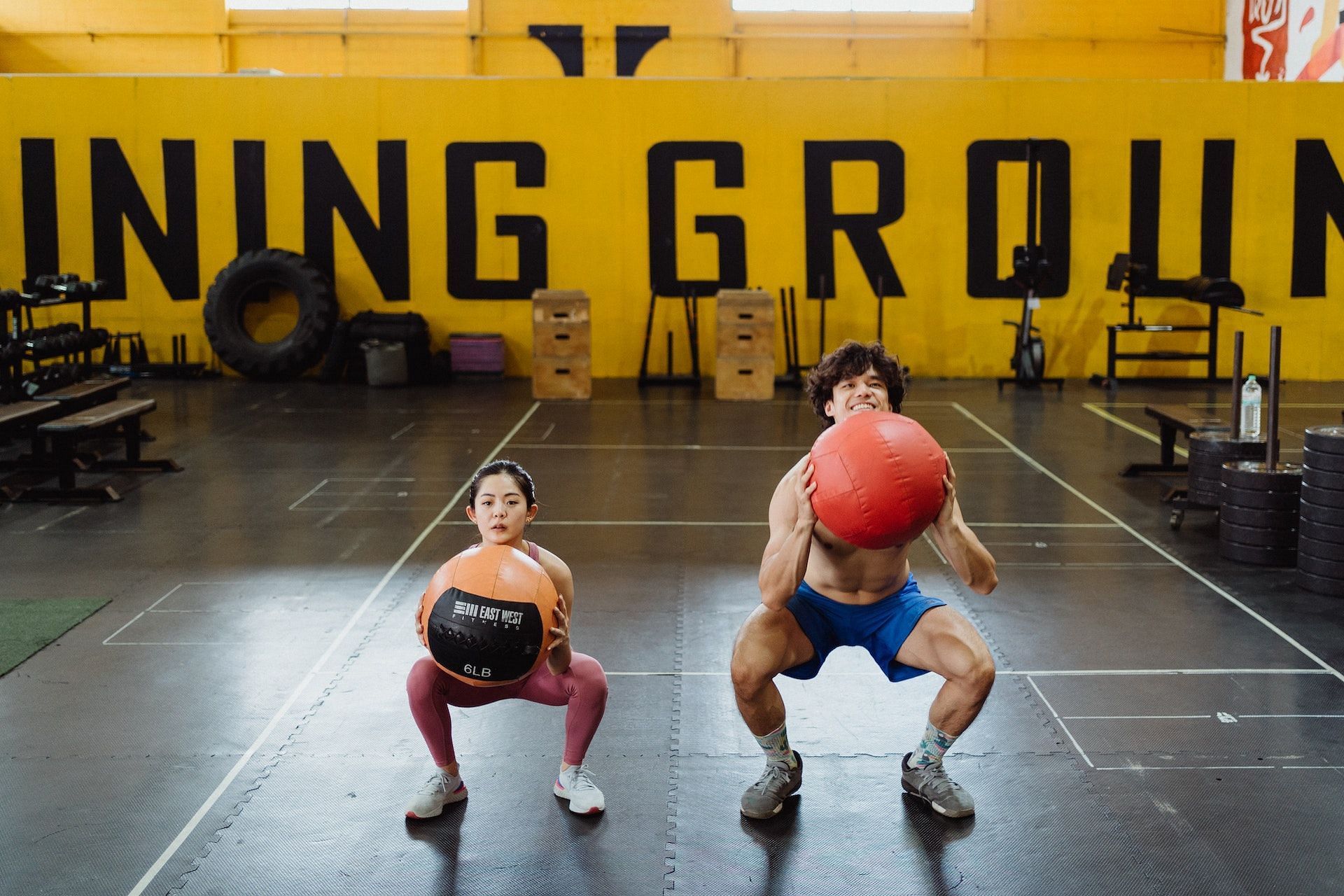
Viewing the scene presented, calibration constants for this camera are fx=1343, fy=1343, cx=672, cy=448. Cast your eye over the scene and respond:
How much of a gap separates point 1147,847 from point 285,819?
87.0 inches

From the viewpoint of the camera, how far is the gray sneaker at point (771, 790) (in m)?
3.52

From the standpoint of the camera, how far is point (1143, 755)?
3959 mm

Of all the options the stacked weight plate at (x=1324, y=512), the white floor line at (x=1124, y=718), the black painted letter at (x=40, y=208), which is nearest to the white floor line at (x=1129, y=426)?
the stacked weight plate at (x=1324, y=512)

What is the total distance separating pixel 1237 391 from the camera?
657 centimetres

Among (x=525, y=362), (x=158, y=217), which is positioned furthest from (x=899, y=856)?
(x=158, y=217)

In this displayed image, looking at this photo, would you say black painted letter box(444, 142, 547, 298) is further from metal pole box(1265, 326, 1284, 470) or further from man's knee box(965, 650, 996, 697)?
man's knee box(965, 650, 996, 697)

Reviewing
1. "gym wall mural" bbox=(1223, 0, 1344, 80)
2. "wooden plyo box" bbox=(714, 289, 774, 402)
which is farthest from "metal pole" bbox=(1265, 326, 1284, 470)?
"gym wall mural" bbox=(1223, 0, 1344, 80)

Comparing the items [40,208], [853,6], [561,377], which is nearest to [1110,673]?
[561,377]

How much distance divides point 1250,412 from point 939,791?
4.42 meters

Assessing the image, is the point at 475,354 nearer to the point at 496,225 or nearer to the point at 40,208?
the point at 496,225

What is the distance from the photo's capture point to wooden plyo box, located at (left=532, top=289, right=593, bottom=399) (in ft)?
40.9

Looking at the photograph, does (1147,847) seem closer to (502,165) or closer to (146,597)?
(146,597)

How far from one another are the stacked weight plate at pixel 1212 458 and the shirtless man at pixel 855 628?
3.68 metres

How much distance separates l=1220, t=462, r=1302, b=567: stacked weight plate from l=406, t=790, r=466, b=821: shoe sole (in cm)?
417
